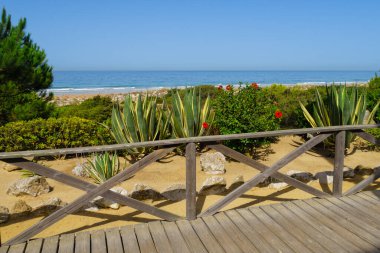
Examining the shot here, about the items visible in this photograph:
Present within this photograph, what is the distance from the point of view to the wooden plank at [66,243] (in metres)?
3.01

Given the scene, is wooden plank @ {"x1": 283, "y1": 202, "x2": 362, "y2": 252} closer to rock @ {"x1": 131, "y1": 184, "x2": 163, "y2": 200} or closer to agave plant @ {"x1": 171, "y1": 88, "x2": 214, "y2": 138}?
rock @ {"x1": 131, "y1": 184, "x2": 163, "y2": 200}

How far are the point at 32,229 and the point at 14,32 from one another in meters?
6.52

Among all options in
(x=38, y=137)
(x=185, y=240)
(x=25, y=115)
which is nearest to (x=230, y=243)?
(x=185, y=240)

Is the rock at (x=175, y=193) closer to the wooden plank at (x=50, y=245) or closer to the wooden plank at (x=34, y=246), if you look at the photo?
the wooden plank at (x=50, y=245)

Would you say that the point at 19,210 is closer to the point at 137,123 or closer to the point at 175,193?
the point at 175,193

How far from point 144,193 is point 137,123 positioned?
223 centimetres

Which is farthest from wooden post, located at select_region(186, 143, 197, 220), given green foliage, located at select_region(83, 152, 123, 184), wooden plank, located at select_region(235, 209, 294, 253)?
green foliage, located at select_region(83, 152, 123, 184)

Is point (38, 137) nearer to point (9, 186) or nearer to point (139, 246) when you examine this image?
point (9, 186)

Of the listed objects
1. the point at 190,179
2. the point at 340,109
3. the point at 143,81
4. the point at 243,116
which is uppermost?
the point at 143,81

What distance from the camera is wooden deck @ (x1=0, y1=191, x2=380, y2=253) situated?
300 centimetres

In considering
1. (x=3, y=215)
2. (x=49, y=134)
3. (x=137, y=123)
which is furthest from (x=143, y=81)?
(x=3, y=215)

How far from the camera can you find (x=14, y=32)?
26.3 feet

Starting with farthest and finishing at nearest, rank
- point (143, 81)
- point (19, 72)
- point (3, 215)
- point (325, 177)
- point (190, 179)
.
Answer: point (143, 81)
point (19, 72)
point (325, 177)
point (3, 215)
point (190, 179)

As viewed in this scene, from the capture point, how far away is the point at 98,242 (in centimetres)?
313
